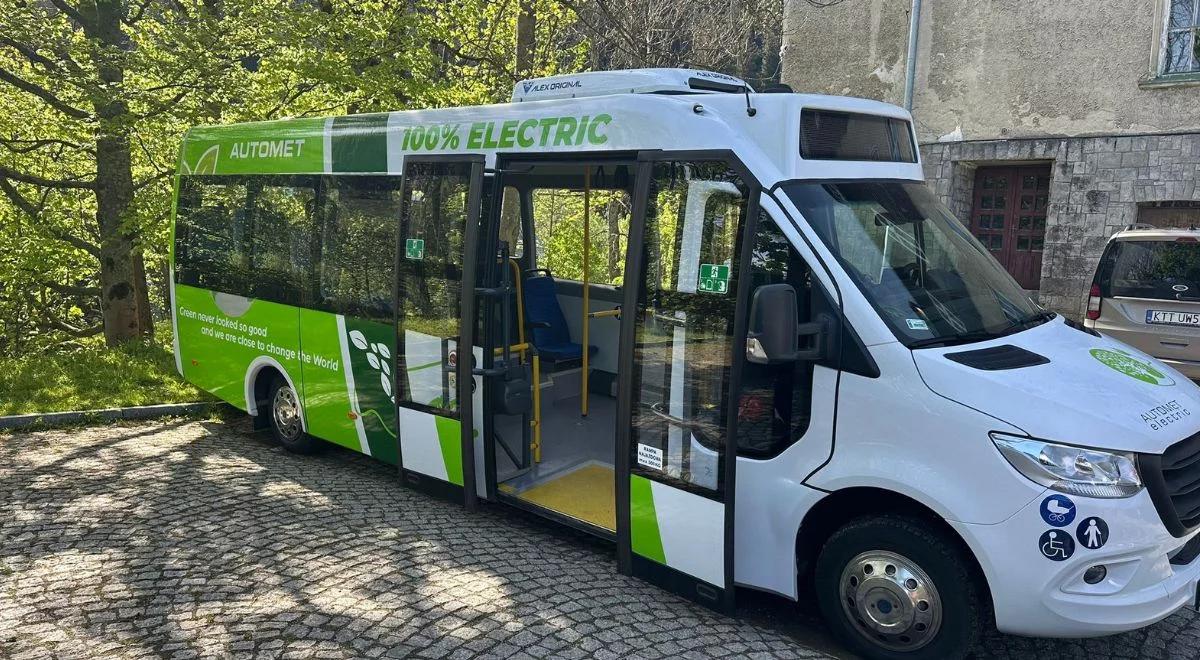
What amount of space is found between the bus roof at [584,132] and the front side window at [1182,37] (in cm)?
1017

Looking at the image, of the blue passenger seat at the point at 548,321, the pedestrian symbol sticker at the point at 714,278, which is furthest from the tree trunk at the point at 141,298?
→ the pedestrian symbol sticker at the point at 714,278

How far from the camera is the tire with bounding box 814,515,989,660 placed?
400 cm

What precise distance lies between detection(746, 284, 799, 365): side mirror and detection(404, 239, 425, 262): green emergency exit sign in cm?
301

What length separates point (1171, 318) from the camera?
8.73 metres

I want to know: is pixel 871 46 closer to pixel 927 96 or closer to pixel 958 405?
pixel 927 96

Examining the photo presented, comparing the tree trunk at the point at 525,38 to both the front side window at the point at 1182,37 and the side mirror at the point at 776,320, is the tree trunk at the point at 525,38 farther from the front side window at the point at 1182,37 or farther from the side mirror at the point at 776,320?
the side mirror at the point at 776,320

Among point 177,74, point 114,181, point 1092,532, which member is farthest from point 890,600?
point 114,181

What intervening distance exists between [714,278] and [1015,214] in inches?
491

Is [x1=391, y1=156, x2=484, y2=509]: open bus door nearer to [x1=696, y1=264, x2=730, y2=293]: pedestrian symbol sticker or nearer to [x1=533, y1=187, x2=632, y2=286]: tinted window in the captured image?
[x1=533, y1=187, x2=632, y2=286]: tinted window

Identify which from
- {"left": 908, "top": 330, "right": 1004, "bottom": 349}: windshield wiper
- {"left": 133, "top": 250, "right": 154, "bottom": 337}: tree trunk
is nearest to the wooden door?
{"left": 908, "top": 330, "right": 1004, "bottom": 349}: windshield wiper

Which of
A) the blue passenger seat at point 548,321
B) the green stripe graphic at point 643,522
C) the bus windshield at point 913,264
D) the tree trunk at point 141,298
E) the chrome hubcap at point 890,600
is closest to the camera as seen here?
the chrome hubcap at point 890,600

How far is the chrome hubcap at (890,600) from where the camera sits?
4.12m

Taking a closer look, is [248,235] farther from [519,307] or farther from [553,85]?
[553,85]

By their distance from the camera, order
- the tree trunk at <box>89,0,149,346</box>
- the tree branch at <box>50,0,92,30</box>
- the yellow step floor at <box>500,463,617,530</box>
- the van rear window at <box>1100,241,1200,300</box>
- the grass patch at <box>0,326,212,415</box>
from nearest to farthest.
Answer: the yellow step floor at <box>500,463,617,530</box> < the van rear window at <box>1100,241,1200,300</box> < the grass patch at <box>0,326,212,415</box> < the tree trunk at <box>89,0,149,346</box> < the tree branch at <box>50,0,92,30</box>
